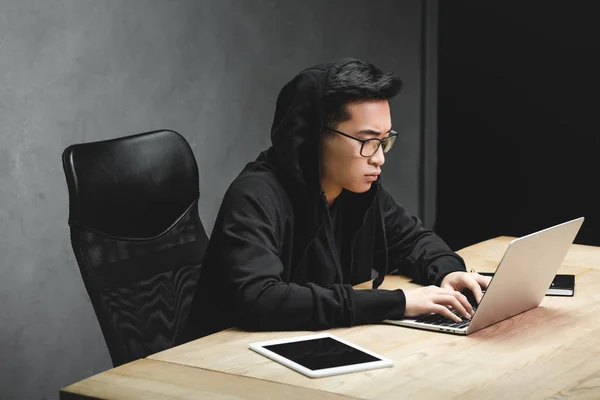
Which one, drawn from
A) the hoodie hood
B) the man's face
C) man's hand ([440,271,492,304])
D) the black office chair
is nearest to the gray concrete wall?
the black office chair

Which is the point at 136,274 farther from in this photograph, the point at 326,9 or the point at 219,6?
the point at 326,9

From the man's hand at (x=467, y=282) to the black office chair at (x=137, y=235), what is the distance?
0.67 m

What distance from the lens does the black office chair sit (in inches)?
88.7

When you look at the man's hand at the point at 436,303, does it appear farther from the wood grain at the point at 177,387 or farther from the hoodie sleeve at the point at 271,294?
the wood grain at the point at 177,387

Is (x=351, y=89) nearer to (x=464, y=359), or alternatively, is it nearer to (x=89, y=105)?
(x=464, y=359)

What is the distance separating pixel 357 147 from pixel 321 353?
0.68 m

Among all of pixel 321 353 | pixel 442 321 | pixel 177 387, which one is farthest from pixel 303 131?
pixel 177 387

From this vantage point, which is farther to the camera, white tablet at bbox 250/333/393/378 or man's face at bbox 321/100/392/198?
man's face at bbox 321/100/392/198

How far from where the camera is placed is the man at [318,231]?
6.84ft

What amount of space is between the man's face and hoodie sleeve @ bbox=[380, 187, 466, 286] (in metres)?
0.30

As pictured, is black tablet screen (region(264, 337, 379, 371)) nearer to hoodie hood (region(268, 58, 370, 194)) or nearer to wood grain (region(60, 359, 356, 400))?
wood grain (region(60, 359, 356, 400))

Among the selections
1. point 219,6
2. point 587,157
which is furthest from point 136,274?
point 587,157

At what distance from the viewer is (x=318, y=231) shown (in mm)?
2463

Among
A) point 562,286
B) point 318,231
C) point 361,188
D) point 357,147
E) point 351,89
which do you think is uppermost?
point 351,89
